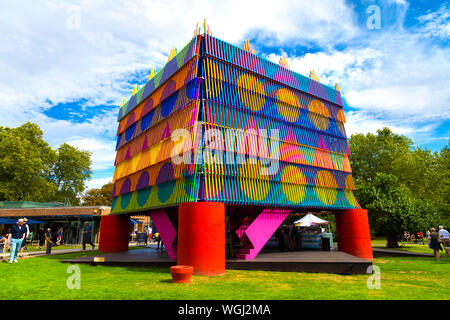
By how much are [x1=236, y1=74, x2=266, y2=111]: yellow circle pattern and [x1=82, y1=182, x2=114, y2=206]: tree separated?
163 ft

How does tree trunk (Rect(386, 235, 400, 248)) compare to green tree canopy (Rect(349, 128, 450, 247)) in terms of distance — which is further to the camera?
tree trunk (Rect(386, 235, 400, 248))

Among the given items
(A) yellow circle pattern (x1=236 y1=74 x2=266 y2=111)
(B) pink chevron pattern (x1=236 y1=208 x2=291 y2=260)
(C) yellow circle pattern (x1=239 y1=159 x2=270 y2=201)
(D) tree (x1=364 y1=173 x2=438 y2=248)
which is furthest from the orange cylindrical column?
(D) tree (x1=364 y1=173 x2=438 y2=248)

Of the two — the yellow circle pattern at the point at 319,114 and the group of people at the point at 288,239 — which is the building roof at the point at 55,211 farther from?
the yellow circle pattern at the point at 319,114

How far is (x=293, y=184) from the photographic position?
18.8 metres

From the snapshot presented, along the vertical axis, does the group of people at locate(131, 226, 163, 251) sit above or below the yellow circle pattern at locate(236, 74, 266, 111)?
below

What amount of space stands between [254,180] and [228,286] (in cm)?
748

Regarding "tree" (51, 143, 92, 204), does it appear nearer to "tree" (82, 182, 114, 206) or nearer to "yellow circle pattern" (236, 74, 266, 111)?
"tree" (82, 182, 114, 206)

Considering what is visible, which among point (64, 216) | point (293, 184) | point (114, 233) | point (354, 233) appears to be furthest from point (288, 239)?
point (64, 216)

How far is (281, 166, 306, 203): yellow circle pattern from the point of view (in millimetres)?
18219

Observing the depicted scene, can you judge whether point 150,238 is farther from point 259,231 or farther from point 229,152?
point 229,152

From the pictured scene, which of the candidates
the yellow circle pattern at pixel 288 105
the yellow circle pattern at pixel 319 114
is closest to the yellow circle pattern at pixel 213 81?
the yellow circle pattern at pixel 288 105

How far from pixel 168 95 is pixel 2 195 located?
4087 centimetres

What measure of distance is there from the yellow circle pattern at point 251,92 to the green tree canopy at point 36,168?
4025 cm

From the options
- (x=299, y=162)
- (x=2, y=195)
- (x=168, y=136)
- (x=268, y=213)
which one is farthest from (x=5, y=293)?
(x=2, y=195)
